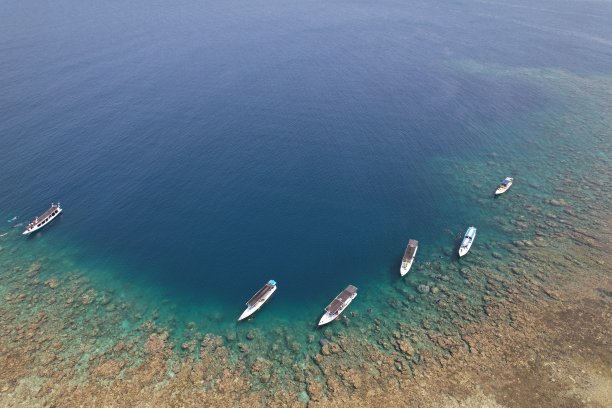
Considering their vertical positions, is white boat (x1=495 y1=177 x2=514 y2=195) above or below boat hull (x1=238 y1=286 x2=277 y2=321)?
below

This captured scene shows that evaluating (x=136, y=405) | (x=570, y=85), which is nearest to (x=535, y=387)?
(x=136, y=405)

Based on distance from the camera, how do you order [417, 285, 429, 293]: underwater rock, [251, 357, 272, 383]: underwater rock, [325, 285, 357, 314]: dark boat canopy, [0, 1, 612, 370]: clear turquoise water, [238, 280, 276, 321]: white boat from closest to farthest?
[251, 357, 272, 383]: underwater rock, [325, 285, 357, 314]: dark boat canopy, [238, 280, 276, 321]: white boat, [417, 285, 429, 293]: underwater rock, [0, 1, 612, 370]: clear turquoise water

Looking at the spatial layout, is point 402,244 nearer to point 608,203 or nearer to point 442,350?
point 442,350

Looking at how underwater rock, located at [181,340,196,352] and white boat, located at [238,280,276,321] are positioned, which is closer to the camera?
underwater rock, located at [181,340,196,352]

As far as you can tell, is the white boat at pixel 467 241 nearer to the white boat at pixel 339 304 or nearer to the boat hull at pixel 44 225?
the white boat at pixel 339 304

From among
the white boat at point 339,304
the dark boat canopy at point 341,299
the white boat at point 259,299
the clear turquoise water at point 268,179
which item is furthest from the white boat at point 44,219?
the dark boat canopy at point 341,299

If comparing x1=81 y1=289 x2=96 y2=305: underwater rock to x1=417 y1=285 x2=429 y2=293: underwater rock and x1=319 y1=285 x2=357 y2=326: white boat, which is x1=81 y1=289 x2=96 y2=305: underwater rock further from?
x1=417 y1=285 x2=429 y2=293: underwater rock

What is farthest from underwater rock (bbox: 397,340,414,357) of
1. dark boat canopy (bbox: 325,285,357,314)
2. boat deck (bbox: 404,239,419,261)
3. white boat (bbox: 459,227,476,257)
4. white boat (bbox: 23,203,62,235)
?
white boat (bbox: 23,203,62,235)
